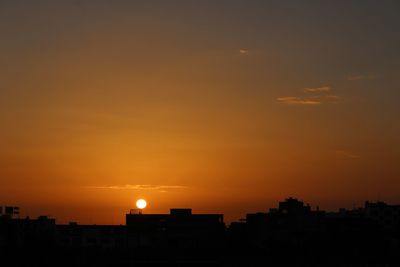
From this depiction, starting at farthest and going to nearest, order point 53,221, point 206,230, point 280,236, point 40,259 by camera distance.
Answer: point 53,221, point 206,230, point 280,236, point 40,259

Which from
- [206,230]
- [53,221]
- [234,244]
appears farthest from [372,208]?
[53,221]

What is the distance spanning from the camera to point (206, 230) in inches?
5039

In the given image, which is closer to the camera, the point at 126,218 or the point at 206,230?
the point at 206,230

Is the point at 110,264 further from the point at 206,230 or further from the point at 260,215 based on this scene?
the point at 260,215

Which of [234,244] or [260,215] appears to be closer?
[234,244]

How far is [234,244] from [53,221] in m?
46.4

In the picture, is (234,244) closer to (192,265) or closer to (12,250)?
(192,265)

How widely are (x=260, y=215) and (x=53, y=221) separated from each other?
40930 millimetres

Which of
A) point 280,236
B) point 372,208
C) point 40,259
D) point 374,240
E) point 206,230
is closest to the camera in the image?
point 40,259

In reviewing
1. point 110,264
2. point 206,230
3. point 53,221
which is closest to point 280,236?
point 206,230

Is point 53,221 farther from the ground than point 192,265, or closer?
farther from the ground

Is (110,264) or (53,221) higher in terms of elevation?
(53,221)

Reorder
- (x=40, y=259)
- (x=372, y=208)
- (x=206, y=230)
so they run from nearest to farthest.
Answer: (x=40, y=259)
(x=206, y=230)
(x=372, y=208)

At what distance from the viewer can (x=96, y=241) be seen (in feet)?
442
